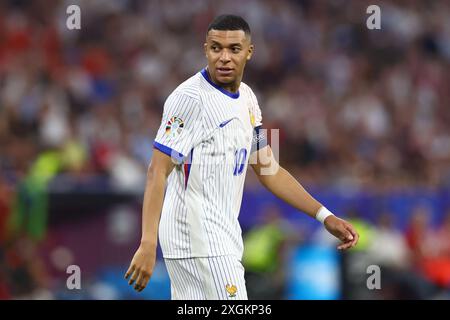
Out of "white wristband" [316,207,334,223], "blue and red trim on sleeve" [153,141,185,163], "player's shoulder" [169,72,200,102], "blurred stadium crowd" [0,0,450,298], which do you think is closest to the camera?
"blue and red trim on sleeve" [153,141,185,163]

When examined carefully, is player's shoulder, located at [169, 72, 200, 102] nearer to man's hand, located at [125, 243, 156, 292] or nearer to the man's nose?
the man's nose

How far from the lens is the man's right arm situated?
5.02m

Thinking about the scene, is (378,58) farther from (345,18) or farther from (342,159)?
(342,159)

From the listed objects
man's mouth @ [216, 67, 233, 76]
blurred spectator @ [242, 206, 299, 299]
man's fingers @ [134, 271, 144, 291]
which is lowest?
blurred spectator @ [242, 206, 299, 299]

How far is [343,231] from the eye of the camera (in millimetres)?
5973

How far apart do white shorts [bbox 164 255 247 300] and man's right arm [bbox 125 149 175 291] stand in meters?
0.41

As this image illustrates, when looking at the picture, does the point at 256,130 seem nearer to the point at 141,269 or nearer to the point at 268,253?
the point at 141,269

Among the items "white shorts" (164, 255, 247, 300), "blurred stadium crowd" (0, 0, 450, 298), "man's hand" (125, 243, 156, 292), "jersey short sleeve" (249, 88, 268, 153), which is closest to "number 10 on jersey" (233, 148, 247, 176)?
A: "jersey short sleeve" (249, 88, 268, 153)

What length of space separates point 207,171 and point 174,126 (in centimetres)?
32

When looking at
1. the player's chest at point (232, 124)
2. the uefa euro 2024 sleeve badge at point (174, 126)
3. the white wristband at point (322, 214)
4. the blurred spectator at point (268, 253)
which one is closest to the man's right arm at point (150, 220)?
the uefa euro 2024 sleeve badge at point (174, 126)

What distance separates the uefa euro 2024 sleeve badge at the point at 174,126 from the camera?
5.50 metres

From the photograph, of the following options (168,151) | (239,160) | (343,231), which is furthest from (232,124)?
(343,231)
